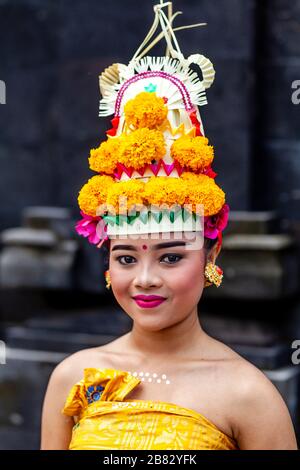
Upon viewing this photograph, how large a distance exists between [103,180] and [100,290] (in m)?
2.66

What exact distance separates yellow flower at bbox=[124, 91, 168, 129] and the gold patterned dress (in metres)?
0.78

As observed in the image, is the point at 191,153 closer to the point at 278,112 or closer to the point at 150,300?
the point at 150,300

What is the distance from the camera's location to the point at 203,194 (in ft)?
8.52

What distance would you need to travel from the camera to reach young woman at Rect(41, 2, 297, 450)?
102 inches

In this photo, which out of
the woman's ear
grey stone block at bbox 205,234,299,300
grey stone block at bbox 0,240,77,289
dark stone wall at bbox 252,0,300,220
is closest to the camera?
the woman's ear

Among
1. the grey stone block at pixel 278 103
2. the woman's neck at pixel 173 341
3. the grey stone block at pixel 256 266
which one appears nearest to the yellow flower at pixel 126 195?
the woman's neck at pixel 173 341

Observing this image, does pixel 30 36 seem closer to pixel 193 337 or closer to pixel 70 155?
pixel 70 155

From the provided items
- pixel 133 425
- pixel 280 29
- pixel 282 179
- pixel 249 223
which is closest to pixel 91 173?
pixel 249 223

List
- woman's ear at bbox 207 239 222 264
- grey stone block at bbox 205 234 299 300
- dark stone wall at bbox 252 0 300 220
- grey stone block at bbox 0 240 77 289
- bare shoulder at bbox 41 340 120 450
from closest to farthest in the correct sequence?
woman's ear at bbox 207 239 222 264
bare shoulder at bbox 41 340 120 450
grey stone block at bbox 205 234 299 300
dark stone wall at bbox 252 0 300 220
grey stone block at bbox 0 240 77 289

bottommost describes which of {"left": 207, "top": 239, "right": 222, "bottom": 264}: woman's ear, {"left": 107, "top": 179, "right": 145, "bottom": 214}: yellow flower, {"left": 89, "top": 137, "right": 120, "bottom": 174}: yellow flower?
{"left": 207, "top": 239, "right": 222, "bottom": 264}: woman's ear

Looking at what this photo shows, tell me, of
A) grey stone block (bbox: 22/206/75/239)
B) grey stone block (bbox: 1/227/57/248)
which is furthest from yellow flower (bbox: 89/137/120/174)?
grey stone block (bbox: 1/227/57/248)

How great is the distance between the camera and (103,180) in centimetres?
269

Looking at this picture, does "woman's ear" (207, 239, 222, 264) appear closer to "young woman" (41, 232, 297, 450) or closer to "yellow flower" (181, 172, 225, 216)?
"young woman" (41, 232, 297, 450)

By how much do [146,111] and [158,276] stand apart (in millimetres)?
491
